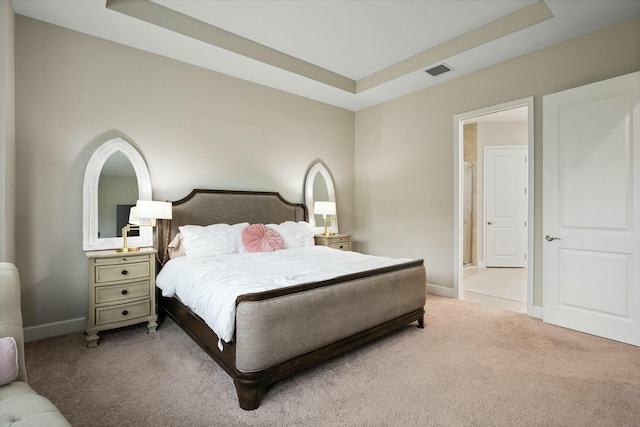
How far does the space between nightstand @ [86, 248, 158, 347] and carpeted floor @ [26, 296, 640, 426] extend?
174mm

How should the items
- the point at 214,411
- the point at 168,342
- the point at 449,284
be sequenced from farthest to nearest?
1. the point at 449,284
2. the point at 168,342
3. the point at 214,411

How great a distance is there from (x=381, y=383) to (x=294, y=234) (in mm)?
2231

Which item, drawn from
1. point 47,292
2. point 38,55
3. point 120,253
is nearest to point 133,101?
point 38,55

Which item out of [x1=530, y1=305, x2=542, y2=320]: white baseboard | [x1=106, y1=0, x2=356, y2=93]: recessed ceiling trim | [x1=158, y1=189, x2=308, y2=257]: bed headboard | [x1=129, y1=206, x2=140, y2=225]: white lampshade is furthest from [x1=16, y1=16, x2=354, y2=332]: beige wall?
[x1=530, y1=305, x2=542, y2=320]: white baseboard

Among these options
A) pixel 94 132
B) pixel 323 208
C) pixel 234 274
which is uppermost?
pixel 94 132

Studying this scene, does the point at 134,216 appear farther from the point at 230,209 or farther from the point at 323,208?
the point at 323,208

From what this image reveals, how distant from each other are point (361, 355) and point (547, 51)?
11.8 ft

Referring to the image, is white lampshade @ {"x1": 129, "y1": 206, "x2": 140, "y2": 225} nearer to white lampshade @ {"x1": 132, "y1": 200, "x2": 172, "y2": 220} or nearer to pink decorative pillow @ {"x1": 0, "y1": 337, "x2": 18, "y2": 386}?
white lampshade @ {"x1": 132, "y1": 200, "x2": 172, "y2": 220}

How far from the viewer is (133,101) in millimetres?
3334

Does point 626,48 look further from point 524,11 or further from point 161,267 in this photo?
point 161,267

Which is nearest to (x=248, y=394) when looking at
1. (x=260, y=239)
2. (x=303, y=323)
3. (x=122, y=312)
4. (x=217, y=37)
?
(x=303, y=323)

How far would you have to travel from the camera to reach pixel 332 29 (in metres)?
3.32

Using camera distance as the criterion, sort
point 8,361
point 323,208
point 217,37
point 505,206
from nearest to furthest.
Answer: point 8,361 → point 217,37 → point 323,208 → point 505,206

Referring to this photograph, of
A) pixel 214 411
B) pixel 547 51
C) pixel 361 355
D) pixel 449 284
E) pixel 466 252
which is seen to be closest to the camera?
pixel 214 411
